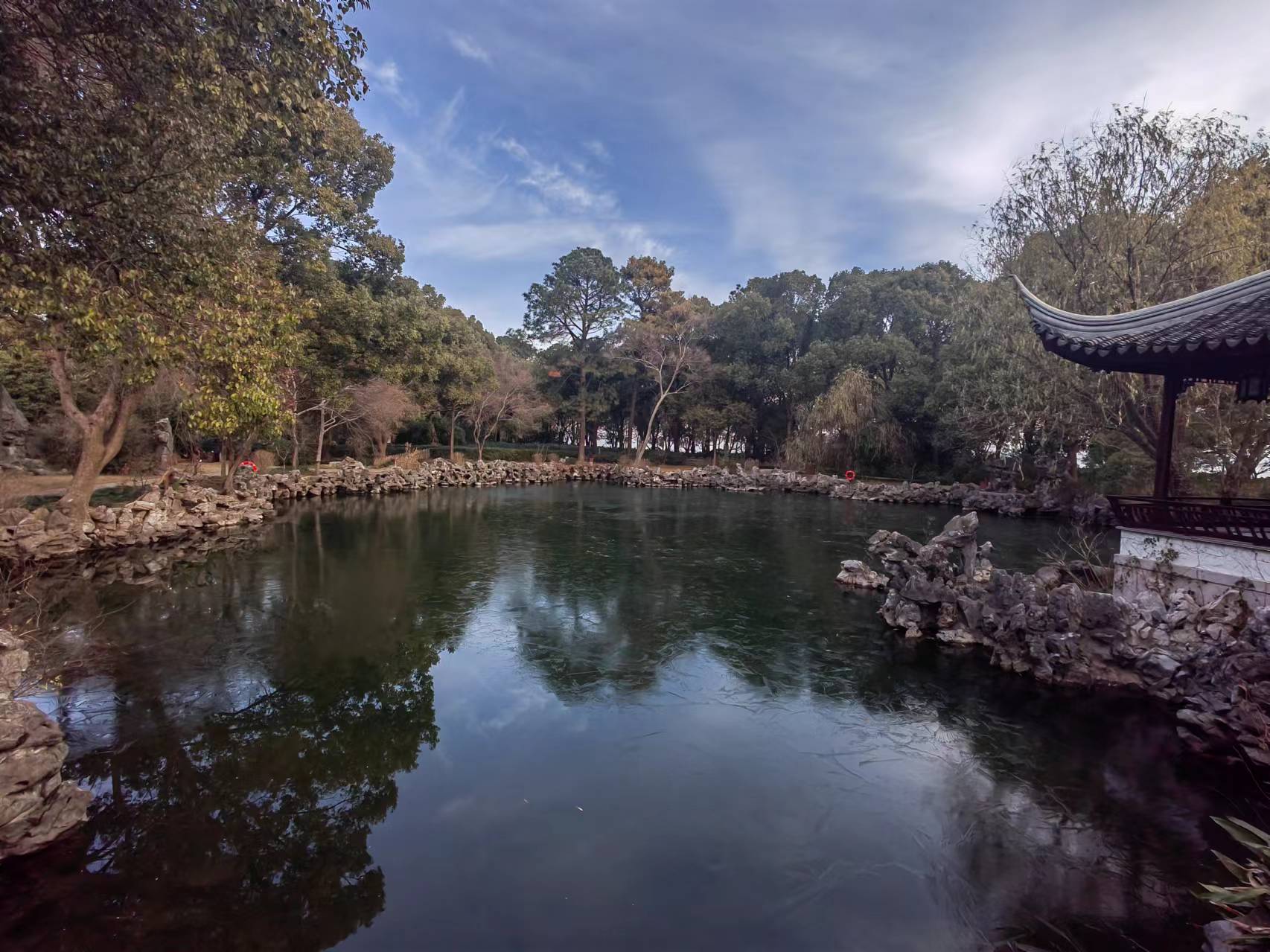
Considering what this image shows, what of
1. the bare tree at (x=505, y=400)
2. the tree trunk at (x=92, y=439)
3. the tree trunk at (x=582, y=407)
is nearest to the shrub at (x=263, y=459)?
the bare tree at (x=505, y=400)

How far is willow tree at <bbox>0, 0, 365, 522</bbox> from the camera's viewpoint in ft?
15.9

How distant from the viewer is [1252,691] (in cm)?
504

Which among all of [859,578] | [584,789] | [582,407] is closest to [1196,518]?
[859,578]

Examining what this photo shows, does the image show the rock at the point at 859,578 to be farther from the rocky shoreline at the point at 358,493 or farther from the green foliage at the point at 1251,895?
the rocky shoreline at the point at 358,493

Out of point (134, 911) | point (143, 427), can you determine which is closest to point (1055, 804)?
point (134, 911)

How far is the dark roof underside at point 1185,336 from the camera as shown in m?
6.07

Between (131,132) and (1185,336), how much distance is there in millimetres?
9429

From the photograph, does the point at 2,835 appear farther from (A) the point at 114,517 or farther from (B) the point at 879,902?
(A) the point at 114,517

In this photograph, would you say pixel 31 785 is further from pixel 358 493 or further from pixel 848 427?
pixel 848 427

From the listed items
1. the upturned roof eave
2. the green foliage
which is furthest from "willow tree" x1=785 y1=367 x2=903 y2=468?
the green foliage

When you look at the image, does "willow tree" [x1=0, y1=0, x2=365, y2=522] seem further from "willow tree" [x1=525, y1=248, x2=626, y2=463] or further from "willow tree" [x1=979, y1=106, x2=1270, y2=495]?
"willow tree" [x1=525, y1=248, x2=626, y2=463]

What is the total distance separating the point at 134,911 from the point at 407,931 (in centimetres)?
131

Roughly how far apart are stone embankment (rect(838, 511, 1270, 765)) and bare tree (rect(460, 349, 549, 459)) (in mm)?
21774

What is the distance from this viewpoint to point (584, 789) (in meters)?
4.53
